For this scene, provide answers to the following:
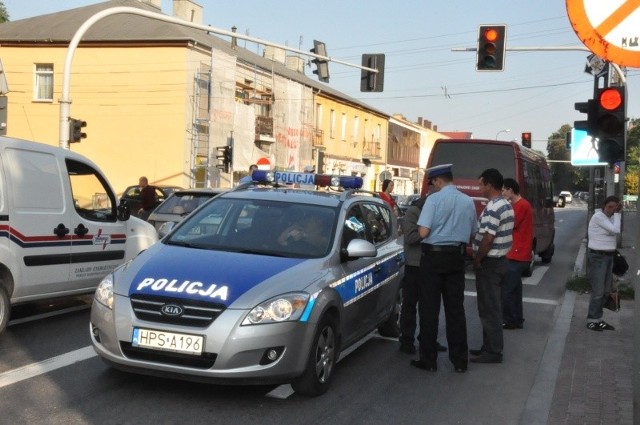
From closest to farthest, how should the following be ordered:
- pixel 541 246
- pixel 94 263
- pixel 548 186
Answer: pixel 94 263
pixel 541 246
pixel 548 186

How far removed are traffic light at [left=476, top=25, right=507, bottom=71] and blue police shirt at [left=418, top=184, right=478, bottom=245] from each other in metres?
10.8

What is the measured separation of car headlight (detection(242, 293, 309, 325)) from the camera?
5.70 m

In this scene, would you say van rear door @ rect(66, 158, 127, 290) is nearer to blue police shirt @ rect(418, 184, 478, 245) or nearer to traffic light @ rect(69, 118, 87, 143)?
blue police shirt @ rect(418, 184, 478, 245)

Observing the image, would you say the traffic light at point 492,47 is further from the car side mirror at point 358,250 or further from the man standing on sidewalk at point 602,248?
the car side mirror at point 358,250

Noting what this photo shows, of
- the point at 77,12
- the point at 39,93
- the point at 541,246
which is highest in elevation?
the point at 77,12

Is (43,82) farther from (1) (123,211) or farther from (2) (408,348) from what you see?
(2) (408,348)

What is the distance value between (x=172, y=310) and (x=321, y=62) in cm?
1647

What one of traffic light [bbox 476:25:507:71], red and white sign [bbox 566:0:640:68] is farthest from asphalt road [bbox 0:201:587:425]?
traffic light [bbox 476:25:507:71]

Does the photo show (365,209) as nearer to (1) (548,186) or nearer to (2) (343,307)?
(2) (343,307)

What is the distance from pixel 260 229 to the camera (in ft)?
23.2

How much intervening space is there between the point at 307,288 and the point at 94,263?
13.5ft

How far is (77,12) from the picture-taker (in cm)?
4034

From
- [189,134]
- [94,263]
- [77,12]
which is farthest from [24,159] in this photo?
[77,12]

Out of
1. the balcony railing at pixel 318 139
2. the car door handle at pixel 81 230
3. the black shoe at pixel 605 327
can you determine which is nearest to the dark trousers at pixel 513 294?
the black shoe at pixel 605 327
